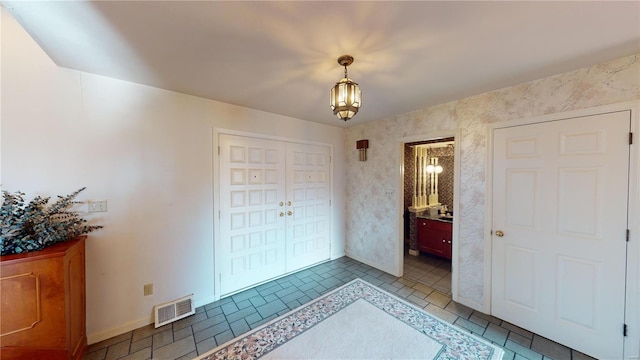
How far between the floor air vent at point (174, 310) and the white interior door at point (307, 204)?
1.37 m

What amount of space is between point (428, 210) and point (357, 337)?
125 inches

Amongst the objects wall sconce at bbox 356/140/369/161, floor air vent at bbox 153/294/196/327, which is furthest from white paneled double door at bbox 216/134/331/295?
wall sconce at bbox 356/140/369/161

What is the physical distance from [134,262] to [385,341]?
2541 mm

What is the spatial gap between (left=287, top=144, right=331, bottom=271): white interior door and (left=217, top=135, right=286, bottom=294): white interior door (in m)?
0.15

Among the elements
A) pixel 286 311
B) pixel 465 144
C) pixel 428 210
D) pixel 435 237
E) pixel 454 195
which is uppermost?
pixel 465 144

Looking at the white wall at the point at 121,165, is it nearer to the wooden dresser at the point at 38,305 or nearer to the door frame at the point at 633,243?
the wooden dresser at the point at 38,305

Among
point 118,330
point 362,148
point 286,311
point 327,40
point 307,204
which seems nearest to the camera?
point 327,40

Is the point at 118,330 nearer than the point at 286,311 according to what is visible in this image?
Yes

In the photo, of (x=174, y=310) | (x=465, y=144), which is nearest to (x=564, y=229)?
(x=465, y=144)

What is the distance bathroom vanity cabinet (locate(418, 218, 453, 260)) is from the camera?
378 cm

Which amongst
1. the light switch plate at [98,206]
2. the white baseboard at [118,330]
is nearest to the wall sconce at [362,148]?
the light switch plate at [98,206]

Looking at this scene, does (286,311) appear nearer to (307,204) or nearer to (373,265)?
(307,204)

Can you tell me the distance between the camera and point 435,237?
3.96 m

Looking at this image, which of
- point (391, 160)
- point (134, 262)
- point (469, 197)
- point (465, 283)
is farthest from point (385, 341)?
point (134, 262)
